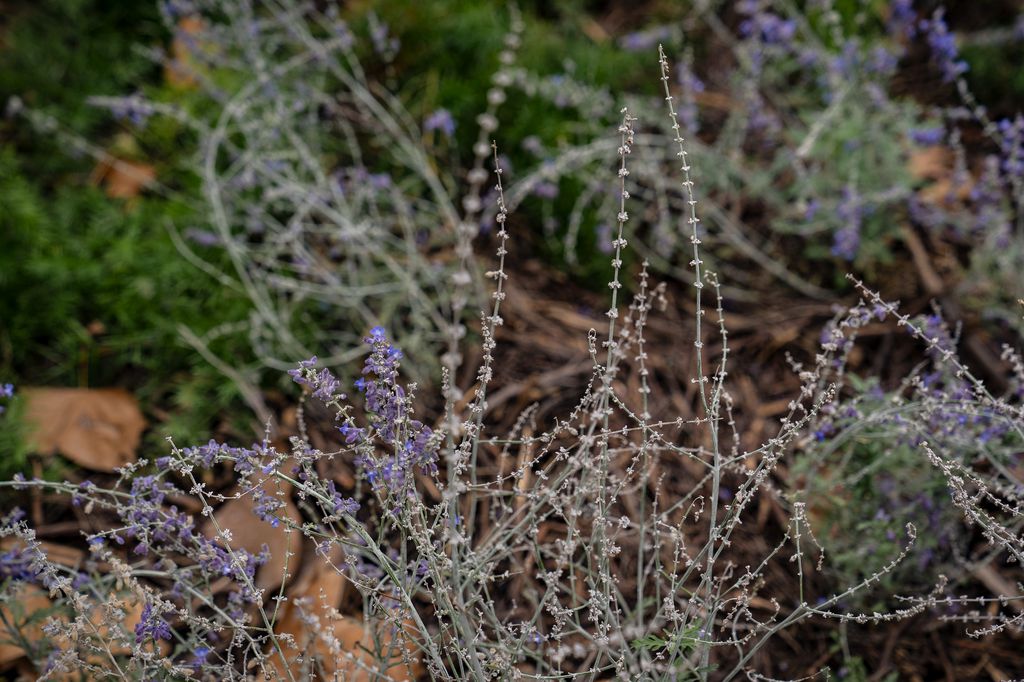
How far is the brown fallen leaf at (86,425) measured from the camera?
2.59 m

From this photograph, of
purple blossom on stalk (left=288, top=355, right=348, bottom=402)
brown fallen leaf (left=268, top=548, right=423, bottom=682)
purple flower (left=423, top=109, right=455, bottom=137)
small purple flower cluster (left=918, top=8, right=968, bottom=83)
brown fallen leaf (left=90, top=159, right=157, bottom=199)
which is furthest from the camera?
brown fallen leaf (left=90, top=159, right=157, bottom=199)

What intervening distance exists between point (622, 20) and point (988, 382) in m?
2.21

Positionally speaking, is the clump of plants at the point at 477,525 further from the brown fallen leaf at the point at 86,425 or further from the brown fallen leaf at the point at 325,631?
the brown fallen leaf at the point at 86,425

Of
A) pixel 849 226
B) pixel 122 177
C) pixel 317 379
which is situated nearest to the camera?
pixel 317 379

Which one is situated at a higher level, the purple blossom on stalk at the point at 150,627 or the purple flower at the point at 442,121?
the purple flower at the point at 442,121

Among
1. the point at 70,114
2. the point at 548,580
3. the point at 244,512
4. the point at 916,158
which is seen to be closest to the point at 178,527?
the point at 244,512

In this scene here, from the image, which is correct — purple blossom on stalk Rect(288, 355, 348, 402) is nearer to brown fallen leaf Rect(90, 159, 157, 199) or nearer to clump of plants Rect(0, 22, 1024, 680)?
clump of plants Rect(0, 22, 1024, 680)

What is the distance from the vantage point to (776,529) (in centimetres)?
252

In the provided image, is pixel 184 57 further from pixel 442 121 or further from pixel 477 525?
pixel 477 525

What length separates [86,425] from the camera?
263 cm

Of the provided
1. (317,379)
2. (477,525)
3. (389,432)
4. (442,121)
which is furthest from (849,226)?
(317,379)

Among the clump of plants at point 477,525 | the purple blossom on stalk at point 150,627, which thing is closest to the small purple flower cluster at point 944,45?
the clump of plants at point 477,525

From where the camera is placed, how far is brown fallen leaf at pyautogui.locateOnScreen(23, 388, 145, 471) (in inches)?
102

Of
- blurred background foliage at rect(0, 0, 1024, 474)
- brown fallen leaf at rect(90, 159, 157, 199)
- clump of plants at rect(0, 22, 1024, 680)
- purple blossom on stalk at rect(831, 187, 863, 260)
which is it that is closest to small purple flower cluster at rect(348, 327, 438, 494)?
clump of plants at rect(0, 22, 1024, 680)
